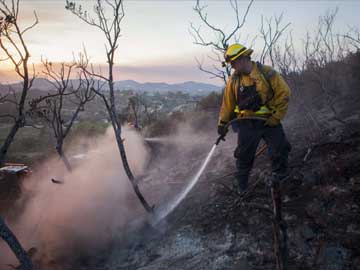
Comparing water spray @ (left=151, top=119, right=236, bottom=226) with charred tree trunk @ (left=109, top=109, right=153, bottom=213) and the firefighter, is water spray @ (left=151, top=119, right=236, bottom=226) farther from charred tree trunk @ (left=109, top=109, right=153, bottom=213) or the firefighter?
the firefighter

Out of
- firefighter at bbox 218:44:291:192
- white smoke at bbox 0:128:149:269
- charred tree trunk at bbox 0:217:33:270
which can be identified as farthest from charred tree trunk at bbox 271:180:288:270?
white smoke at bbox 0:128:149:269

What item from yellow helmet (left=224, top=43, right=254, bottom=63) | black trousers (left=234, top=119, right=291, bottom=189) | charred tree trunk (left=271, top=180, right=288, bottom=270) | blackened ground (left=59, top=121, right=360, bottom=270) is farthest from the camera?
black trousers (left=234, top=119, right=291, bottom=189)

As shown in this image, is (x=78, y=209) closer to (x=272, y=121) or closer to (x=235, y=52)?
(x=272, y=121)

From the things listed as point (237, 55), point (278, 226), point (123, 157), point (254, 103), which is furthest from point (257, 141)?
point (278, 226)

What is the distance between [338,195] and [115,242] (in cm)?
368

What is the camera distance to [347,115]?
7.90m

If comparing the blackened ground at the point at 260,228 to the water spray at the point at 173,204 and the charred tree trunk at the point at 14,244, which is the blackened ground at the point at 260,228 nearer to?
the water spray at the point at 173,204

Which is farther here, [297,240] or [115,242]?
[115,242]

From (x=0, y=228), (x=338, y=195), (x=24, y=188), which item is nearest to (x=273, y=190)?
(x=338, y=195)

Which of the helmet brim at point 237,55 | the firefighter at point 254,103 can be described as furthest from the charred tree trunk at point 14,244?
the helmet brim at point 237,55

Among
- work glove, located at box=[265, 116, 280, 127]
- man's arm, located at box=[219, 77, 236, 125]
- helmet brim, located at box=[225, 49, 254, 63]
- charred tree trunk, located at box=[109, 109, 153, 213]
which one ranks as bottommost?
charred tree trunk, located at box=[109, 109, 153, 213]

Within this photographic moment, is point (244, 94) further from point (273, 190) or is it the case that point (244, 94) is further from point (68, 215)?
point (68, 215)

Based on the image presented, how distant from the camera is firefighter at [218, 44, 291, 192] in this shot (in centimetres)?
425

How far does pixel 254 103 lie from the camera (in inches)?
172
